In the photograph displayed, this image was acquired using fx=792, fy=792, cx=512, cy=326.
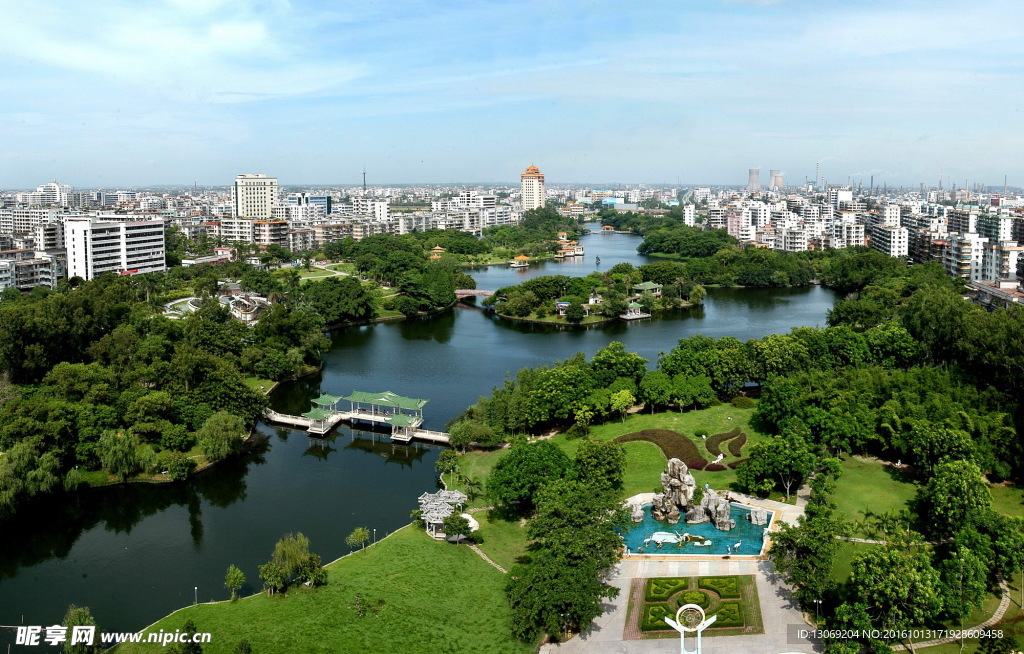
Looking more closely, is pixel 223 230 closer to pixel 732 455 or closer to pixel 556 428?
pixel 556 428

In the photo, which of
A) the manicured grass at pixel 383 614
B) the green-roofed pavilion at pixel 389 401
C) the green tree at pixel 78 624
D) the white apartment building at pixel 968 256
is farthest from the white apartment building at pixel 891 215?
the green tree at pixel 78 624

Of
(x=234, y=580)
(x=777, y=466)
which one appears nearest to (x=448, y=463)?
(x=234, y=580)

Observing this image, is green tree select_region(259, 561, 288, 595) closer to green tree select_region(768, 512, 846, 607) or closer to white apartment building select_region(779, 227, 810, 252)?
green tree select_region(768, 512, 846, 607)

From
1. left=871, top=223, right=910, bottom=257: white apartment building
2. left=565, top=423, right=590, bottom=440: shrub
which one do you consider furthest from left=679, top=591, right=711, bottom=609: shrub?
left=871, top=223, right=910, bottom=257: white apartment building

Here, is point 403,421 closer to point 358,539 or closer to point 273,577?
point 358,539

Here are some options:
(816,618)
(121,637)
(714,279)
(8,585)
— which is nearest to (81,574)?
(8,585)
